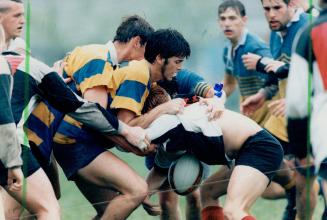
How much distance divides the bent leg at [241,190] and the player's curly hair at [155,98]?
0.54 meters

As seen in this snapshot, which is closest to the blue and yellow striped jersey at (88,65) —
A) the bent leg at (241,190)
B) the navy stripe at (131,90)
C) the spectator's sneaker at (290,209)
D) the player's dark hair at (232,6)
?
the navy stripe at (131,90)

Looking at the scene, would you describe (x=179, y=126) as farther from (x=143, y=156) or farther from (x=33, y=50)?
(x=33, y=50)

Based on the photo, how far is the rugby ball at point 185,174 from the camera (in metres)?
7.69

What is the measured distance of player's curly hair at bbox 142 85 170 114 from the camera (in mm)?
7637

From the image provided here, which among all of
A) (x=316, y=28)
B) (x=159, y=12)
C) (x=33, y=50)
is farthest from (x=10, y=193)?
(x=316, y=28)

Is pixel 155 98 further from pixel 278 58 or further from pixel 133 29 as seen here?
pixel 278 58

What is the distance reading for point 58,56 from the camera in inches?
297

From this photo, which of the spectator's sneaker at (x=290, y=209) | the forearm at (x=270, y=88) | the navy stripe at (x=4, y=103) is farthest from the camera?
the spectator's sneaker at (x=290, y=209)

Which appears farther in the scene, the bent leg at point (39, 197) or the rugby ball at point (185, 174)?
the rugby ball at point (185, 174)

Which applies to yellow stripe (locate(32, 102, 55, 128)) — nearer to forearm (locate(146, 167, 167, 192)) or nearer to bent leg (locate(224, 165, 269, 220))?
forearm (locate(146, 167, 167, 192))

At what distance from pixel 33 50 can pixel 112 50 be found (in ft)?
1.41

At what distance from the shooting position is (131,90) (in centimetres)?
748

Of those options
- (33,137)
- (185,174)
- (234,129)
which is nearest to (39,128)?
(33,137)

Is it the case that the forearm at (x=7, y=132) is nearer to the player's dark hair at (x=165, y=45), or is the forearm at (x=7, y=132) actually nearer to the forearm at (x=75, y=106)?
the forearm at (x=75, y=106)
